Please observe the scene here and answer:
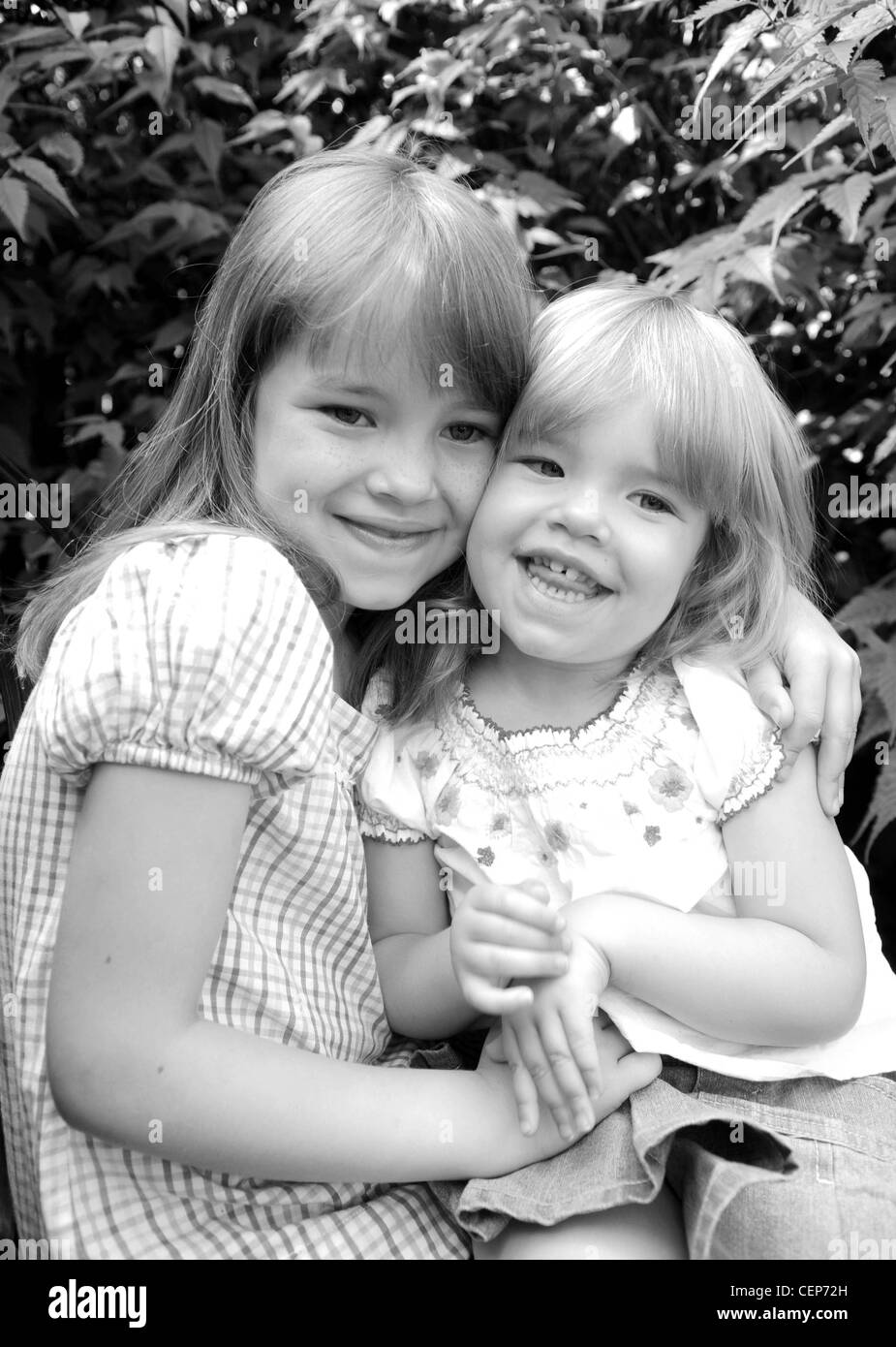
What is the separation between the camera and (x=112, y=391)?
2775 millimetres

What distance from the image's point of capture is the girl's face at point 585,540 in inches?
56.5

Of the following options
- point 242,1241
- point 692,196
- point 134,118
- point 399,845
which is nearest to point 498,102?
point 692,196

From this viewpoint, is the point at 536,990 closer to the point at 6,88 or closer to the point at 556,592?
the point at 556,592

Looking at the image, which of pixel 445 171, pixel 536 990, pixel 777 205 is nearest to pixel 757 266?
pixel 777 205

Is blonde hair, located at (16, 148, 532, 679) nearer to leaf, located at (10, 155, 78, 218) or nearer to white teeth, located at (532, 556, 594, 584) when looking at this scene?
white teeth, located at (532, 556, 594, 584)

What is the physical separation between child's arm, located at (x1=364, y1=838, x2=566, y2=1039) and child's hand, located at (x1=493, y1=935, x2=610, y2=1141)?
0.05 meters

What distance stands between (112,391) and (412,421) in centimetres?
156

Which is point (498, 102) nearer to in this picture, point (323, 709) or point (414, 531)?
point (414, 531)

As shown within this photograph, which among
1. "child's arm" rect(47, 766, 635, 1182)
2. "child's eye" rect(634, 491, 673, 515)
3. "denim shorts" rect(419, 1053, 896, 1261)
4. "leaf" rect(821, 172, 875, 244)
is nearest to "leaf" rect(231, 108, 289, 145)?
"leaf" rect(821, 172, 875, 244)

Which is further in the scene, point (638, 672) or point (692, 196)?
point (692, 196)

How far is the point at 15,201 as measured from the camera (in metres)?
2.13

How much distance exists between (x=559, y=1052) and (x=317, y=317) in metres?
0.77

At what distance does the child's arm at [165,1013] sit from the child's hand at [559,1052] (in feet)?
0.56

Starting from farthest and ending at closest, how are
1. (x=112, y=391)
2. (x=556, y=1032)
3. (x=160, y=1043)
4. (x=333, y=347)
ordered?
(x=112, y=391) < (x=333, y=347) < (x=556, y=1032) < (x=160, y=1043)
